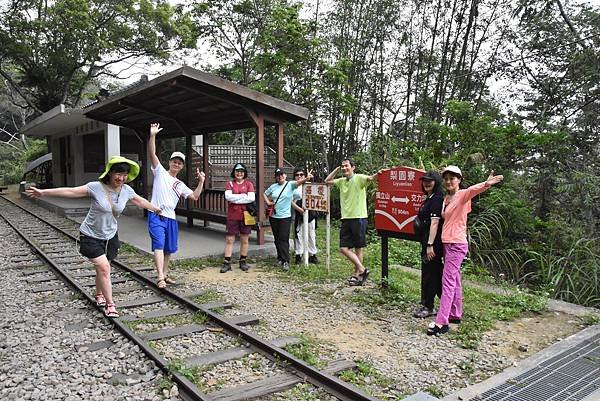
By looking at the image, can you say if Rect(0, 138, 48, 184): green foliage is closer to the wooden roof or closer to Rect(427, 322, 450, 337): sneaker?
the wooden roof

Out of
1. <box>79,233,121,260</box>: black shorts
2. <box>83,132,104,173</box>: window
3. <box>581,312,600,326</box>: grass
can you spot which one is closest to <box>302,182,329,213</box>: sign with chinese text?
<box>79,233,121,260</box>: black shorts

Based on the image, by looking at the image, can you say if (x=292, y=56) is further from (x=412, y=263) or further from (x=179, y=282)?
(x=179, y=282)

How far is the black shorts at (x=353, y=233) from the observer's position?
5.75m

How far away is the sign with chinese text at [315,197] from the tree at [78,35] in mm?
11946

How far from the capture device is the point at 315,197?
6.69 m

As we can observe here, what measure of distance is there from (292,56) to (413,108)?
13.8 feet

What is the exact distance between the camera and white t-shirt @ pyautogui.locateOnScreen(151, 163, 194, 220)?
544 cm

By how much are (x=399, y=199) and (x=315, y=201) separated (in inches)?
67.1

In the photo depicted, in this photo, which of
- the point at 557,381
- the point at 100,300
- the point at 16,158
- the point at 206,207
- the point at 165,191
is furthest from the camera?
the point at 16,158

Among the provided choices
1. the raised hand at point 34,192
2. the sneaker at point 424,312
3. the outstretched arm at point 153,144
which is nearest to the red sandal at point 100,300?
the raised hand at point 34,192

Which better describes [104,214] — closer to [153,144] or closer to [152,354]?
[153,144]

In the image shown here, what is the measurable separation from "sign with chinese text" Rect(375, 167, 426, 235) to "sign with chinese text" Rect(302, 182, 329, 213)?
1.17 meters

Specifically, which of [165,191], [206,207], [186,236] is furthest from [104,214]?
[206,207]

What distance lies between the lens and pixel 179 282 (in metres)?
5.97
